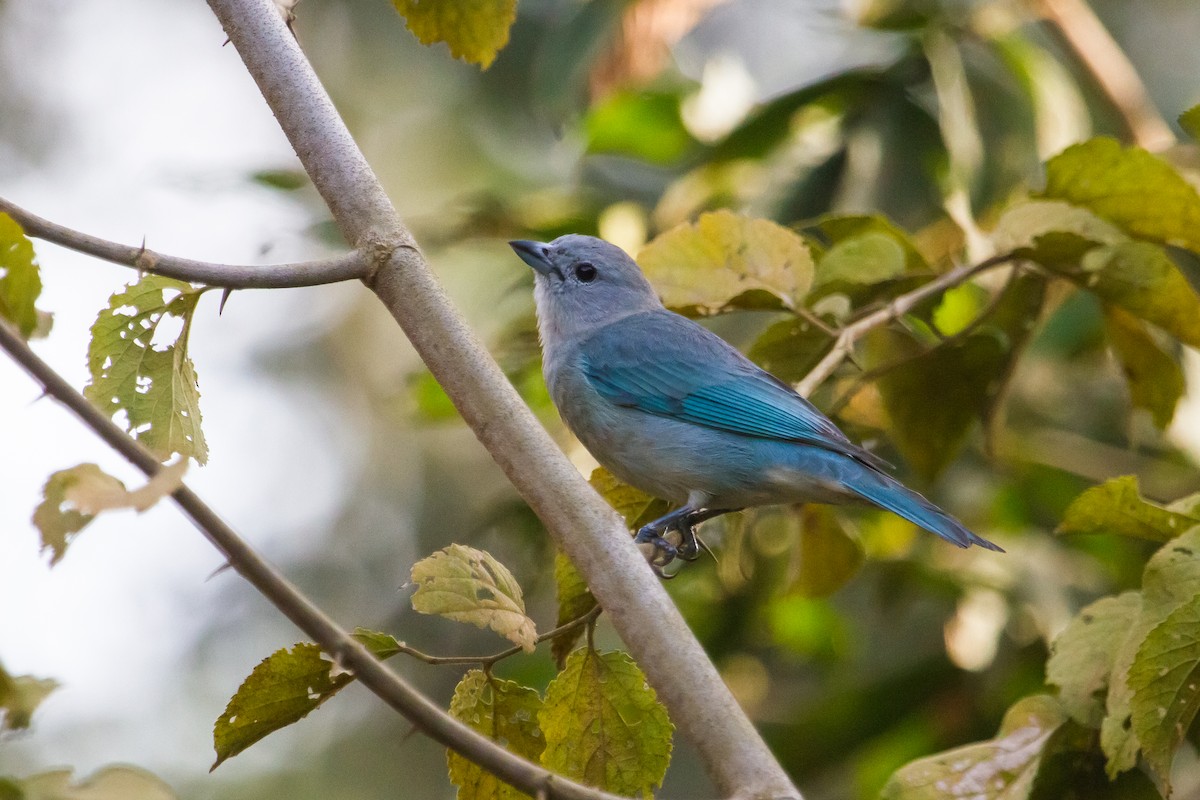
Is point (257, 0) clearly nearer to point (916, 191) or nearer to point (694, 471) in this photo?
point (694, 471)

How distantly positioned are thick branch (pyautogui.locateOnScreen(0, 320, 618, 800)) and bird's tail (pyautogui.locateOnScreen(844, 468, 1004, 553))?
1.86 meters

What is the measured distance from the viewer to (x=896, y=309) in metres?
3.40

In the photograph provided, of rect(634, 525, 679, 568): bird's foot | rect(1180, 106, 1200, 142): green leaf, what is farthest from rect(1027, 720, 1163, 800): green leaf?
rect(1180, 106, 1200, 142): green leaf

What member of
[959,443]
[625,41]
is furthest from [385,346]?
[959,443]

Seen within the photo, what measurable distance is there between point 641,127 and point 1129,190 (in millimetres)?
2183

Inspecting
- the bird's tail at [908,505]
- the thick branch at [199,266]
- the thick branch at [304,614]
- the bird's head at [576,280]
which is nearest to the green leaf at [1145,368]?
the bird's tail at [908,505]

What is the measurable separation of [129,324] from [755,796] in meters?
1.58

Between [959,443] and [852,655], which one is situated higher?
[959,443]

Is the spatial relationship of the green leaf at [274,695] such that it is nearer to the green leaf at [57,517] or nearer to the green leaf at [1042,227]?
the green leaf at [57,517]

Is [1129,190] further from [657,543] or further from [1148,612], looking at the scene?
[657,543]

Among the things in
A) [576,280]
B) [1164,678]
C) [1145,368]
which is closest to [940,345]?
[1145,368]

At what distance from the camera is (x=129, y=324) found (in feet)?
8.12

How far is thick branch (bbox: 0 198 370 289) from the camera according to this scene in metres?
2.06

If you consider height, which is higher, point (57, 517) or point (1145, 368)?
point (57, 517)
